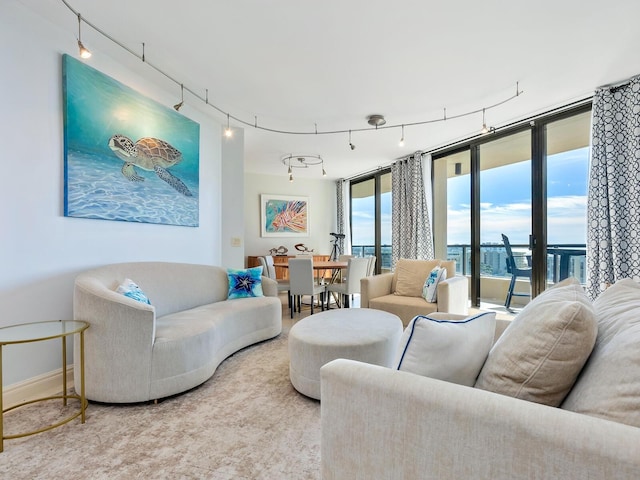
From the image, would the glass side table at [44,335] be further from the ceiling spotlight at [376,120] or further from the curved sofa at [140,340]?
the ceiling spotlight at [376,120]

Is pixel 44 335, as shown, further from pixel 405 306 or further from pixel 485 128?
pixel 485 128

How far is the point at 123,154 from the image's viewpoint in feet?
9.04

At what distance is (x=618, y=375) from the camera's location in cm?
73

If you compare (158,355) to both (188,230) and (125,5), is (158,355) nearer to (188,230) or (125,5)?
(188,230)

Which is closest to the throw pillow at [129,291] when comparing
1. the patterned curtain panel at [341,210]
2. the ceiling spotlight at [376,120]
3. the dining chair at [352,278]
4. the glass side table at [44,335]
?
the glass side table at [44,335]

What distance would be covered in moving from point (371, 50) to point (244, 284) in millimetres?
2542

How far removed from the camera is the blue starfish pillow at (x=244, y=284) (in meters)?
3.38

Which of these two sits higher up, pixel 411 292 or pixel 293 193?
pixel 293 193

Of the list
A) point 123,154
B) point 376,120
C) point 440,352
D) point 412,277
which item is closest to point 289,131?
point 376,120

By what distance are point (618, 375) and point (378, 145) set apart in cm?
462

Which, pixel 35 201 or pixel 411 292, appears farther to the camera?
pixel 411 292

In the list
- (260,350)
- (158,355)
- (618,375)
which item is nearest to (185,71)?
(158,355)

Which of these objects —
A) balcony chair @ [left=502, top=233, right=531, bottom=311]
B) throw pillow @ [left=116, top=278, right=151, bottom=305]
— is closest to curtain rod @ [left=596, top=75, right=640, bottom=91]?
balcony chair @ [left=502, top=233, right=531, bottom=311]

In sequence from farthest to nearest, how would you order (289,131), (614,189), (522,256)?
(289,131), (522,256), (614,189)
